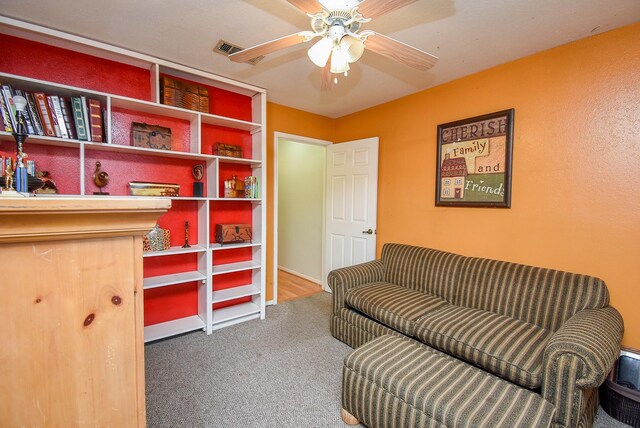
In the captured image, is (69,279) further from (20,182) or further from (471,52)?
(471,52)

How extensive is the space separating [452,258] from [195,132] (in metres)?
2.64

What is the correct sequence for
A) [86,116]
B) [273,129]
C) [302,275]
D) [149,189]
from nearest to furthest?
1. [86,116]
2. [149,189]
3. [273,129]
4. [302,275]

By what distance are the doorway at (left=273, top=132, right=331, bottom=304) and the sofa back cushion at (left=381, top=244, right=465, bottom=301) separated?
142 cm

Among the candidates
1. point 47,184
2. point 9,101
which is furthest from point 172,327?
point 9,101

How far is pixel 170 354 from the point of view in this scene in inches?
92.0

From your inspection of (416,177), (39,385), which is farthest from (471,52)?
(39,385)

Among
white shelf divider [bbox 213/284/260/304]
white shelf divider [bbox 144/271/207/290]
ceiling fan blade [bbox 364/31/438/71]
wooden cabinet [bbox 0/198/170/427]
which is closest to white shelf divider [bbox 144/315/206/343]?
white shelf divider [bbox 213/284/260/304]

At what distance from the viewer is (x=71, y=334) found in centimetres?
47

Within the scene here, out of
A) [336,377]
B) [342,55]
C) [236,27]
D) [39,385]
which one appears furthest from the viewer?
[336,377]

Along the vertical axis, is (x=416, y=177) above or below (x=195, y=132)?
below

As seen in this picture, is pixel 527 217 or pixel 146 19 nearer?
pixel 146 19

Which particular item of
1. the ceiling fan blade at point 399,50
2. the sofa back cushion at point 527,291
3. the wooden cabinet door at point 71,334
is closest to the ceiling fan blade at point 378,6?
the ceiling fan blade at point 399,50

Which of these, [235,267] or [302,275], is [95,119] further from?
[302,275]

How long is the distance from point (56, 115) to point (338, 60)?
6.65 ft
